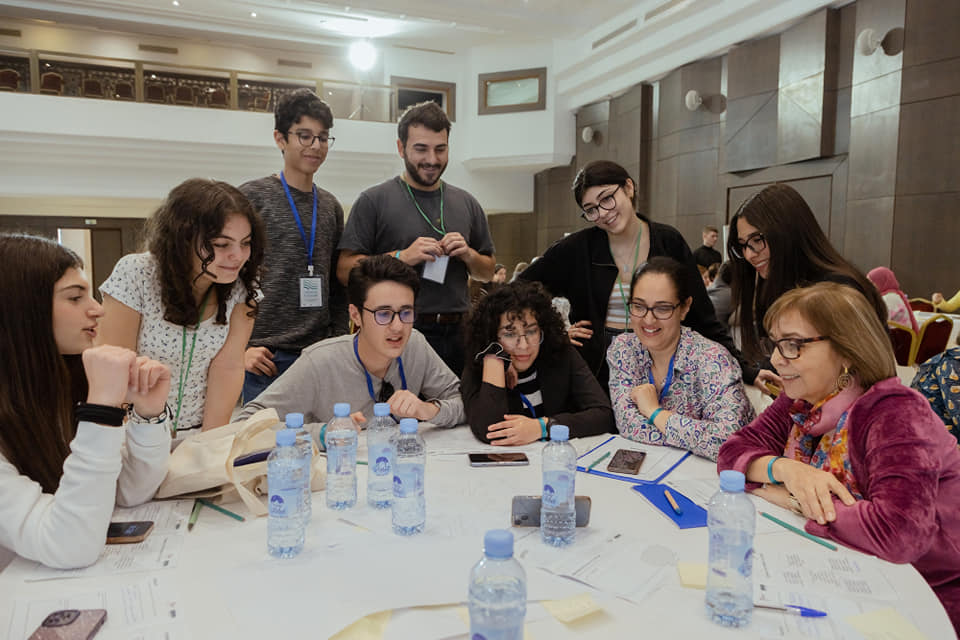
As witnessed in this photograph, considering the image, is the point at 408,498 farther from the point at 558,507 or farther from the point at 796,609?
the point at 796,609

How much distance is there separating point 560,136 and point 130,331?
37.7 ft

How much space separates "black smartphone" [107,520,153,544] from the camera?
141 centimetres

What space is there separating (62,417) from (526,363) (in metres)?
1.51

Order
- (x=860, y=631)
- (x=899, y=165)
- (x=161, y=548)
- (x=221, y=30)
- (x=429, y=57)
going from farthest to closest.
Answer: (x=429, y=57) < (x=221, y=30) < (x=899, y=165) < (x=161, y=548) < (x=860, y=631)

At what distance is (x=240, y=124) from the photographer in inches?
432

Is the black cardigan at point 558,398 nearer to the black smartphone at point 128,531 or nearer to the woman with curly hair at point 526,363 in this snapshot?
the woman with curly hair at point 526,363

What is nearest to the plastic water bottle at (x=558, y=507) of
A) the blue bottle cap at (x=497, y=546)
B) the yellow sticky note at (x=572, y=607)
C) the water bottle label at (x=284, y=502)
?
the yellow sticky note at (x=572, y=607)

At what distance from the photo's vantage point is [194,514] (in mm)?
1561

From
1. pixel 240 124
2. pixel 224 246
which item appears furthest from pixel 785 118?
pixel 240 124

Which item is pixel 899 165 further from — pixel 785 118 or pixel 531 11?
pixel 531 11

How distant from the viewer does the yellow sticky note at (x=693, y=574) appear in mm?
1230

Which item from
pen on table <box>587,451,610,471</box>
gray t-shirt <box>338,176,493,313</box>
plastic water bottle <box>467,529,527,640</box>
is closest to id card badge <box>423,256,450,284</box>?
gray t-shirt <box>338,176,493,313</box>

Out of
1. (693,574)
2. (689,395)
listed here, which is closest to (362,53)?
(689,395)

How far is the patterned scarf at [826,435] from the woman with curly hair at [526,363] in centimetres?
71
